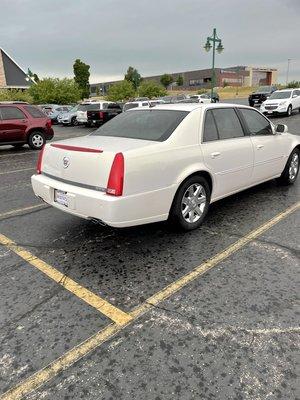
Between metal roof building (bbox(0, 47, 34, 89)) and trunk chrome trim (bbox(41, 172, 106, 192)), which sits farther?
metal roof building (bbox(0, 47, 34, 89))

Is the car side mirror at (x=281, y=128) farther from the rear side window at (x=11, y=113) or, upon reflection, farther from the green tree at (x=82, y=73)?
the green tree at (x=82, y=73)

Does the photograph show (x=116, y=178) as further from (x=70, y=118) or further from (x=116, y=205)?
(x=70, y=118)

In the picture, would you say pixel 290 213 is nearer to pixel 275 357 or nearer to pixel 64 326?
pixel 275 357

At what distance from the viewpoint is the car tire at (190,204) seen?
415cm

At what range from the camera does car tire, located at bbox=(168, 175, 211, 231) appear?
13.6 ft

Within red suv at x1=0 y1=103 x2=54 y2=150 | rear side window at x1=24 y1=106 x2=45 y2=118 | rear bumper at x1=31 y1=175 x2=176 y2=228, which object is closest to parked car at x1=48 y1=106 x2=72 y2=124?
rear side window at x1=24 y1=106 x2=45 y2=118

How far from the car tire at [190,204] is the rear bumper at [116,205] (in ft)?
0.58

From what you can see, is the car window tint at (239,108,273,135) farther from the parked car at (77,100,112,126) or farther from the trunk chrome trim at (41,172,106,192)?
the parked car at (77,100,112,126)

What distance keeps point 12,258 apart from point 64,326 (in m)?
1.48

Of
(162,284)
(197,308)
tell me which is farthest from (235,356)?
(162,284)

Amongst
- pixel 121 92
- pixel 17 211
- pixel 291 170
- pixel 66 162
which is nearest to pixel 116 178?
pixel 66 162

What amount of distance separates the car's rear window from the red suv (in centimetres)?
814

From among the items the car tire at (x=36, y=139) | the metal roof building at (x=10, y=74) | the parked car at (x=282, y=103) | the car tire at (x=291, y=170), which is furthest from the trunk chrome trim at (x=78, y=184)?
the metal roof building at (x=10, y=74)

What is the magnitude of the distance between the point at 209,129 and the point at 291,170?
2732 mm
